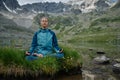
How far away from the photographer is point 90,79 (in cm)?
1708

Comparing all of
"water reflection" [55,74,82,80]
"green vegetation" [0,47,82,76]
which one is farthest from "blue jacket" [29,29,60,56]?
"water reflection" [55,74,82,80]

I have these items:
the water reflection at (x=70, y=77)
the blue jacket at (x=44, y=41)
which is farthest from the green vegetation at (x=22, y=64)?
the blue jacket at (x=44, y=41)

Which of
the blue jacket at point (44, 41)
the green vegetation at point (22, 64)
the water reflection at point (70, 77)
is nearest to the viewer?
the green vegetation at point (22, 64)

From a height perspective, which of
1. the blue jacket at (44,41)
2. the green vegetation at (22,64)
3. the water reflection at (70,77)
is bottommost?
the water reflection at (70,77)

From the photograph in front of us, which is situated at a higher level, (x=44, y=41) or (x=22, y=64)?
(x=44, y=41)

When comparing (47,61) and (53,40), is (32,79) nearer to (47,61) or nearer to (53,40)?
(47,61)

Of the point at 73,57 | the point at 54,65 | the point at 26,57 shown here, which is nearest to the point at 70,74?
the point at 73,57

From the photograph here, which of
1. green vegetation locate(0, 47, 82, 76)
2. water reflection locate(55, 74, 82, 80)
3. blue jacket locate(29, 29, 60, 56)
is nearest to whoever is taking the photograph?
green vegetation locate(0, 47, 82, 76)

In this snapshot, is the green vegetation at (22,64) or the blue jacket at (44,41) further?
the blue jacket at (44,41)

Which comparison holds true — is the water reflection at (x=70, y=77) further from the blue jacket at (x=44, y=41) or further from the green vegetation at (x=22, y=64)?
the blue jacket at (x=44, y=41)

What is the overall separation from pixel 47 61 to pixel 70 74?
8.89ft

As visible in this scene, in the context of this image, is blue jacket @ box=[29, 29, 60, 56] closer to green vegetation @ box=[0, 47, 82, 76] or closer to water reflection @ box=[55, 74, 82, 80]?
green vegetation @ box=[0, 47, 82, 76]

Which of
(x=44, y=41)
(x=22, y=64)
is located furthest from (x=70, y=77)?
(x=22, y=64)

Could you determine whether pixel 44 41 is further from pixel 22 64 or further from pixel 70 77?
pixel 22 64
